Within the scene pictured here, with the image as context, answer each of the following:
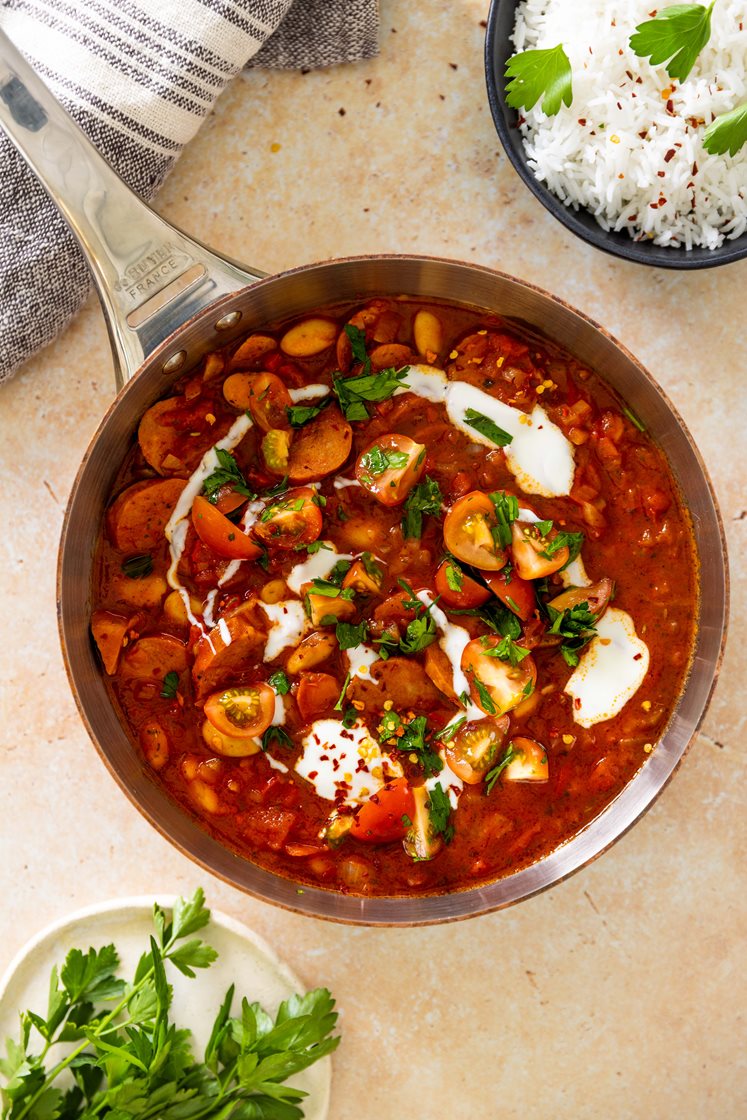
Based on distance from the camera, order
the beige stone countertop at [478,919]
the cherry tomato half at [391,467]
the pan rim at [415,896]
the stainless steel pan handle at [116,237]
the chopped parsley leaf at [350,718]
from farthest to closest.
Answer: the beige stone countertop at [478,919] < the chopped parsley leaf at [350,718] < the cherry tomato half at [391,467] < the pan rim at [415,896] < the stainless steel pan handle at [116,237]

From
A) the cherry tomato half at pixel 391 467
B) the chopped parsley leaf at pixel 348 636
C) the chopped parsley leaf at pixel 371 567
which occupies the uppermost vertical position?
the cherry tomato half at pixel 391 467

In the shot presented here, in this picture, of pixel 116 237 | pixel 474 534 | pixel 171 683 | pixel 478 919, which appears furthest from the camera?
pixel 478 919

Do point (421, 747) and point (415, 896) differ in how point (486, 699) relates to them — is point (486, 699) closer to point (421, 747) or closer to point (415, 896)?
point (421, 747)

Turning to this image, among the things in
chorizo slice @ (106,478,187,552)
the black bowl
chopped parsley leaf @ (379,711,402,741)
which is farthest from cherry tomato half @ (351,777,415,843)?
the black bowl

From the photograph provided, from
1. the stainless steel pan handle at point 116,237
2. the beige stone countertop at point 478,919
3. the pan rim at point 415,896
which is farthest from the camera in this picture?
the beige stone countertop at point 478,919

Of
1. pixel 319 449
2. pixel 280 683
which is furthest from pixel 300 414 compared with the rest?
pixel 280 683

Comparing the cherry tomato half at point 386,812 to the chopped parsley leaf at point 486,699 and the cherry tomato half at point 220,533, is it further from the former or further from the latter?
the cherry tomato half at point 220,533

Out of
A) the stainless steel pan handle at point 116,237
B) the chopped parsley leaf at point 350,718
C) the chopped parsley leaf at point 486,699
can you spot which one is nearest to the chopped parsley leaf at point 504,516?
the chopped parsley leaf at point 486,699
